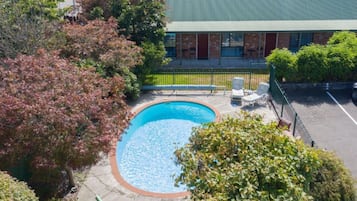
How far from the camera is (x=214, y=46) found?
28.2 m

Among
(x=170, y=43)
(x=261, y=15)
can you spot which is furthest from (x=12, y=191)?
(x=261, y=15)

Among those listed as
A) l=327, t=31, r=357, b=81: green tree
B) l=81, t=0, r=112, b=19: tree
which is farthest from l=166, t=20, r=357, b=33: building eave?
l=327, t=31, r=357, b=81: green tree

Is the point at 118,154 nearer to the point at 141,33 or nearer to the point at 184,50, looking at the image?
the point at 141,33

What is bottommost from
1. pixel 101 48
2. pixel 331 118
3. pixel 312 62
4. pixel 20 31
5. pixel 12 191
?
pixel 331 118

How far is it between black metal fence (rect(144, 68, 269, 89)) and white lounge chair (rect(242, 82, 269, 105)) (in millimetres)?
1700

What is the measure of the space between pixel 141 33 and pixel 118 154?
9593 mm

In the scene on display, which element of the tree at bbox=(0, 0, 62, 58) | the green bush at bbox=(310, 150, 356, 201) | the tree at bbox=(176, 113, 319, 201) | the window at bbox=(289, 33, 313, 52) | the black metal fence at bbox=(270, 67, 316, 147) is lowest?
the black metal fence at bbox=(270, 67, 316, 147)

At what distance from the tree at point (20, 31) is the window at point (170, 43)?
10.7 m

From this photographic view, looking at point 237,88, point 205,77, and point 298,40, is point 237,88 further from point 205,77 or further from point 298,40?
point 298,40

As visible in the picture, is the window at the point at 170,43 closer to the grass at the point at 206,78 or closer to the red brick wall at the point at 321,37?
the grass at the point at 206,78

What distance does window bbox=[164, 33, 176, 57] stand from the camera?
27.9 meters

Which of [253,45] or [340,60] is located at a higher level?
[340,60]

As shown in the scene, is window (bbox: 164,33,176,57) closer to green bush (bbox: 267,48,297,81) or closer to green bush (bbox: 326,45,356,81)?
green bush (bbox: 267,48,297,81)

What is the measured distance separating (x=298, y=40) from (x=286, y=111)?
1113 cm
